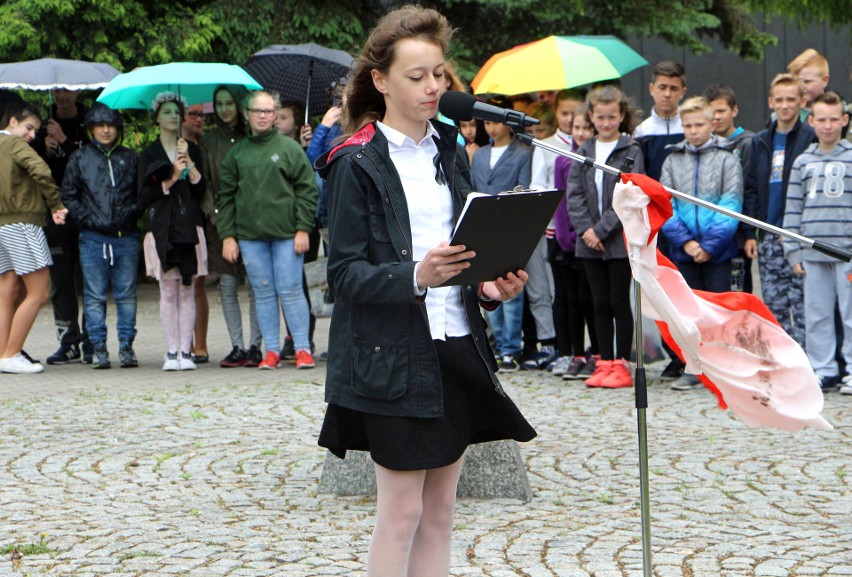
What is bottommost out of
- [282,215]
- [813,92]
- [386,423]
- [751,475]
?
[751,475]

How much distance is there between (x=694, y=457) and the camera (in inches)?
274

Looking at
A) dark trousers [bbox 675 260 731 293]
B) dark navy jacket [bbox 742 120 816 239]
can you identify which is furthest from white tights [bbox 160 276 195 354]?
dark navy jacket [bbox 742 120 816 239]

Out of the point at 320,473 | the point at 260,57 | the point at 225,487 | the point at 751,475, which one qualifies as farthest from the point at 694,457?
the point at 260,57

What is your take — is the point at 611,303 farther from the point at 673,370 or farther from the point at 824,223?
the point at 824,223

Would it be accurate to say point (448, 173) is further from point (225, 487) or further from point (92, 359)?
point (92, 359)

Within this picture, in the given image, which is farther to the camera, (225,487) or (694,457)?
(694,457)

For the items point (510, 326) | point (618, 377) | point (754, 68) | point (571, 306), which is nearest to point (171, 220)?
point (510, 326)

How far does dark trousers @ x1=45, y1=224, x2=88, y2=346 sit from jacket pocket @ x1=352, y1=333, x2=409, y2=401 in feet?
27.4

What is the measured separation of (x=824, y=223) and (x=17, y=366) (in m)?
6.69

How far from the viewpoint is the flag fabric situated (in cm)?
411

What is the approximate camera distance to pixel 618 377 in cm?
947

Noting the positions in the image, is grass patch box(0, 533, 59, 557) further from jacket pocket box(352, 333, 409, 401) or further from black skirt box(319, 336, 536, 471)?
jacket pocket box(352, 333, 409, 401)

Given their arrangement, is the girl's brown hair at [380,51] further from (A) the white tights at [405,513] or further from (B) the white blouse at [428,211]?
(A) the white tights at [405,513]

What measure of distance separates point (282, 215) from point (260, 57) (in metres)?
2.79
